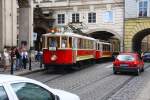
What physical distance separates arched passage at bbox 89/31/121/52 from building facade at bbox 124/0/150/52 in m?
1.26

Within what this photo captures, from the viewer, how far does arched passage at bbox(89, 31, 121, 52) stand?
51891mm

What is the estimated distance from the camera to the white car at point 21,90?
5.26m

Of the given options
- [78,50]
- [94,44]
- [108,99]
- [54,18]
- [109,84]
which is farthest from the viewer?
[54,18]

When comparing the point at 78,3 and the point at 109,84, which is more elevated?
the point at 78,3

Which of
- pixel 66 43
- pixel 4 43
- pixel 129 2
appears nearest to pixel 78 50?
pixel 66 43

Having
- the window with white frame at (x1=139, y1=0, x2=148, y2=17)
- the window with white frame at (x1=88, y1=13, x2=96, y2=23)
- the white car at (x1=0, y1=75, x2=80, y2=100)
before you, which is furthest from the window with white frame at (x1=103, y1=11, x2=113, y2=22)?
the white car at (x1=0, y1=75, x2=80, y2=100)

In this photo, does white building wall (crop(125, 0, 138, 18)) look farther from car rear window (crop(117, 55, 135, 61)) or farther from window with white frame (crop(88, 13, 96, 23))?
car rear window (crop(117, 55, 135, 61))

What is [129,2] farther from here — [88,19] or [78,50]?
[78,50]

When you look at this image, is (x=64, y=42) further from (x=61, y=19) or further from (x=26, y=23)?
(x=61, y=19)

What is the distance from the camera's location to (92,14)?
179 ft

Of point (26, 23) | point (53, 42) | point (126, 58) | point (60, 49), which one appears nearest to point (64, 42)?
point (60, 49)

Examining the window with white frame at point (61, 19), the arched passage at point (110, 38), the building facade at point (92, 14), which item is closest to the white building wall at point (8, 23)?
the arched passage at point (110, 38)

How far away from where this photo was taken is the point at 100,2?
53.6 m

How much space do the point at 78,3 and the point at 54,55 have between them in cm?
3030
